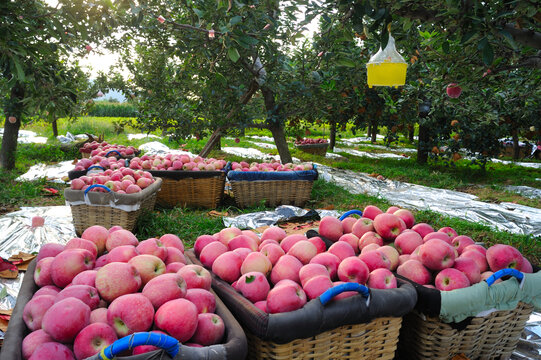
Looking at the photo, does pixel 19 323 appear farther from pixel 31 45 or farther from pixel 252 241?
pixel 31 45

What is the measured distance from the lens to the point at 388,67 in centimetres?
358

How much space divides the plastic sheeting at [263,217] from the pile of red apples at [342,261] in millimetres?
1906

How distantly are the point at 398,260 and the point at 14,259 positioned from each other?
2.92 meters

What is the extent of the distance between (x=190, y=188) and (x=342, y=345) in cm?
375

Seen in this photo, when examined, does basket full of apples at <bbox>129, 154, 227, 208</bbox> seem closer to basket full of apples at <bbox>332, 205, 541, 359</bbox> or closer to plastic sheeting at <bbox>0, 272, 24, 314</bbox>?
plastic sheeting at <bbox>0, 272, 24, 314</bbox>

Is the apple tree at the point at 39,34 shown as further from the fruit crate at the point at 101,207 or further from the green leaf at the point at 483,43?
the green leaf at the point at 483,43

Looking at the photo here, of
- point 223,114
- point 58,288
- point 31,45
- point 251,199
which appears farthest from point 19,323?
point 223,114

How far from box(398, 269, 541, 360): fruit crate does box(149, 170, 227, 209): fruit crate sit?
11.4 ft

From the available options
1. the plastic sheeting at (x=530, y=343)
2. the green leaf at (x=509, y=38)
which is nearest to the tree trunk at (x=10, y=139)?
the green leaf at (x=509, y=38)

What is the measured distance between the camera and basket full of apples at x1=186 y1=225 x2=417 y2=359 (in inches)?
56.1

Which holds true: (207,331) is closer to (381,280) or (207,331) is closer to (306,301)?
(306,301)

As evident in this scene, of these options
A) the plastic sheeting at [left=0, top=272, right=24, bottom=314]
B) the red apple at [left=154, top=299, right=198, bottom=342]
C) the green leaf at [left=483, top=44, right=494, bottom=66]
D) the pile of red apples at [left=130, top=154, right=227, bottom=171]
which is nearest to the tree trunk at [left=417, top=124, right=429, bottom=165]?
the pile of red apples at [left=130, top=154, right=227, bottom=171]

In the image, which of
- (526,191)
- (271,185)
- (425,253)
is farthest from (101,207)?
(526,191)

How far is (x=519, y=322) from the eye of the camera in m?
1.98
